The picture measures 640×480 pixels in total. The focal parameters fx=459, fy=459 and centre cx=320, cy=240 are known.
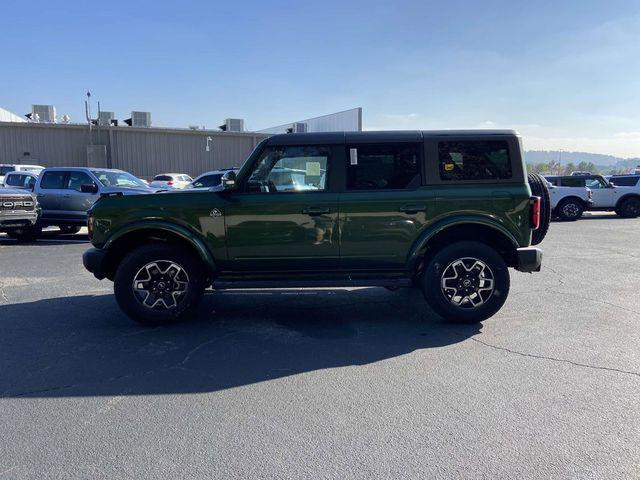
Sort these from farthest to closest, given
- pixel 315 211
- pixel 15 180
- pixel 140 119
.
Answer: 1. pixel 140 119
2. pixel 15 180
3. pixel 315 211

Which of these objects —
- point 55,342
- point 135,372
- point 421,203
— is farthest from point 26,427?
point 421,203

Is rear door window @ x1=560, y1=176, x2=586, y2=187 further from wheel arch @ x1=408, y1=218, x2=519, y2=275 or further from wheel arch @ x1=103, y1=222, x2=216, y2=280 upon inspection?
wheel arch @ x1=103, y1=222, x2=216, y2=280

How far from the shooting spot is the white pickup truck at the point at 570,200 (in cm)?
1708

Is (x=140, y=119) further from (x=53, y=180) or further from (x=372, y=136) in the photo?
(x=372, y=136)

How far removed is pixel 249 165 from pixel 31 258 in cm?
691

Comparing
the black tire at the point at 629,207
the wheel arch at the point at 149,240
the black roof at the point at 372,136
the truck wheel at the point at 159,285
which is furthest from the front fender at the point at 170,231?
the black tire at the point at 629,207

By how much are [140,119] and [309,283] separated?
112ft

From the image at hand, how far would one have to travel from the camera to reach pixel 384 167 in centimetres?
503

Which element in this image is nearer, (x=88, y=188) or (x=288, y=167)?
(x=288, y=167)

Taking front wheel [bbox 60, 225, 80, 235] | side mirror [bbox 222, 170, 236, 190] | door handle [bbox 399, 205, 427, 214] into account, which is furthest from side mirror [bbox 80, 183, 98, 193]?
door handle [bbox 399, 205, 427, 214]

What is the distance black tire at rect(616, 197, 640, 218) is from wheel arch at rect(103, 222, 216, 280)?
61.3ft

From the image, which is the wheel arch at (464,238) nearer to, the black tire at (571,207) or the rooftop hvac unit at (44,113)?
the black tire at (571,207)

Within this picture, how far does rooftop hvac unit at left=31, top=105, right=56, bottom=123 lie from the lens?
32844 millimetres

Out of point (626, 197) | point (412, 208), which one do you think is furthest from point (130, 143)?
point (412, 208)
